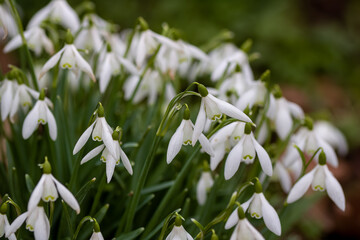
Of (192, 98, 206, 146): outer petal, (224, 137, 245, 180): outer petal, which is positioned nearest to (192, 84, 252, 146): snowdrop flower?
(192, 98, 206, 146): outer petal

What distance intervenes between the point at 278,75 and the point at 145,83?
2.43 metres

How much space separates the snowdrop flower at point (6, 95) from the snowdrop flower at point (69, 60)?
16 centimetres

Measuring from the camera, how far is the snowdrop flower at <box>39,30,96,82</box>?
143 centimetres

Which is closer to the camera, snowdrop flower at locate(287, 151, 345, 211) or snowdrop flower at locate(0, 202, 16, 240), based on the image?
snowdrop flower at locate(0, 202, 16, 240)

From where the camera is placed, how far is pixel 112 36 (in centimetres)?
196

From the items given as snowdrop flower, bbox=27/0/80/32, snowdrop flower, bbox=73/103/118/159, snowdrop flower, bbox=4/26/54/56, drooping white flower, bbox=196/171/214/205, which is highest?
snowdrop flower, bbox=27/0/80/32

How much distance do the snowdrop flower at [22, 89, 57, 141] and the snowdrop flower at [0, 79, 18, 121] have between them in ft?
0.51

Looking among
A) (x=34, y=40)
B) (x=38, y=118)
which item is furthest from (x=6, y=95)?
(x=34, y=40)

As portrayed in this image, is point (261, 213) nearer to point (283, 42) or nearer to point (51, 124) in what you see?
point (51, 124)

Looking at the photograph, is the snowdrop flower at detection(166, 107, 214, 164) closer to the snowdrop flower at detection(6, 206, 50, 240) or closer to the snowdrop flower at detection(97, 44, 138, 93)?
the snowdrop flower at detection(6, 206, 50, 240)

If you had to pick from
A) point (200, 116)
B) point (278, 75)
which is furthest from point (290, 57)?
point (200, 116)

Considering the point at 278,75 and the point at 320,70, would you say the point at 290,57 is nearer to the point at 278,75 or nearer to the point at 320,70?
the point at 278,75

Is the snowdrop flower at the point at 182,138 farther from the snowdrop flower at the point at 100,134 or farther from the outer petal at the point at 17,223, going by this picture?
the outer petal at the point at 17,223

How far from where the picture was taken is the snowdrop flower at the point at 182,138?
1238 mm
